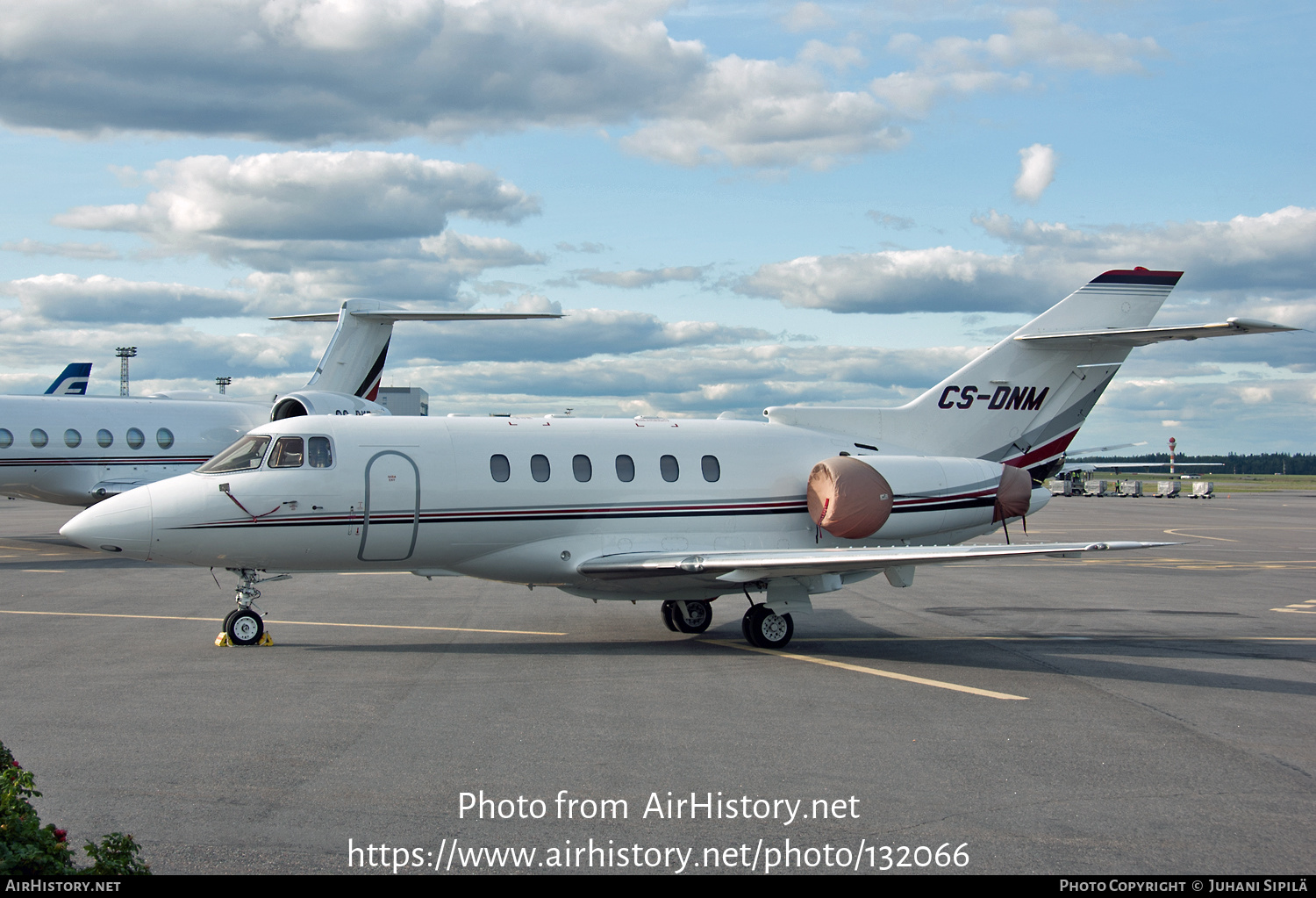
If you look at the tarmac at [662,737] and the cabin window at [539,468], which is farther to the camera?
the cabin window at [539,468]

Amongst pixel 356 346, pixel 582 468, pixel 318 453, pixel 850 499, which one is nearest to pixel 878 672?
pixel 850 499

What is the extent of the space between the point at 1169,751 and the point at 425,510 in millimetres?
9018

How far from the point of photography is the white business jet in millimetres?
26484

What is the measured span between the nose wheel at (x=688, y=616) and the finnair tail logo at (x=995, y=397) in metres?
5.46

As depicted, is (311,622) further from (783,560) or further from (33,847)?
(33,847)

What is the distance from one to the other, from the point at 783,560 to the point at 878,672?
175 centimetres

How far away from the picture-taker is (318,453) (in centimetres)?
1340

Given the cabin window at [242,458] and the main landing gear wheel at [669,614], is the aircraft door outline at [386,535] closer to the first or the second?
the cabin window at [242,458]

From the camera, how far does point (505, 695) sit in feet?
34.3

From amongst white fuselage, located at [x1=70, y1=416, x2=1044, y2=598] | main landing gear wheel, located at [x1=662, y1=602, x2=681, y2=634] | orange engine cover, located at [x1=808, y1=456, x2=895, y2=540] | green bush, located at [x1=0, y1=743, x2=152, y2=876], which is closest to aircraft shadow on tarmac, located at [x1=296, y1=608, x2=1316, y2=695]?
main landing gear wheel, located at [x1=662, y1=602, x2=681, y2=634]

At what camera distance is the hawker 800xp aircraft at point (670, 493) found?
12945mm

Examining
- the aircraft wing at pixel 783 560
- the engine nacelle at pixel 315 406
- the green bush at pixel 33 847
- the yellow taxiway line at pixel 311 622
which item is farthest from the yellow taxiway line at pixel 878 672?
the engine nacelle at pixel 315 406

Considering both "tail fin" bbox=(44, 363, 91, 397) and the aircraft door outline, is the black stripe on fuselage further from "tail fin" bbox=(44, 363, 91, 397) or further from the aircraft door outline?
"tail fin" bbox=(44, 363, 91, 397)
